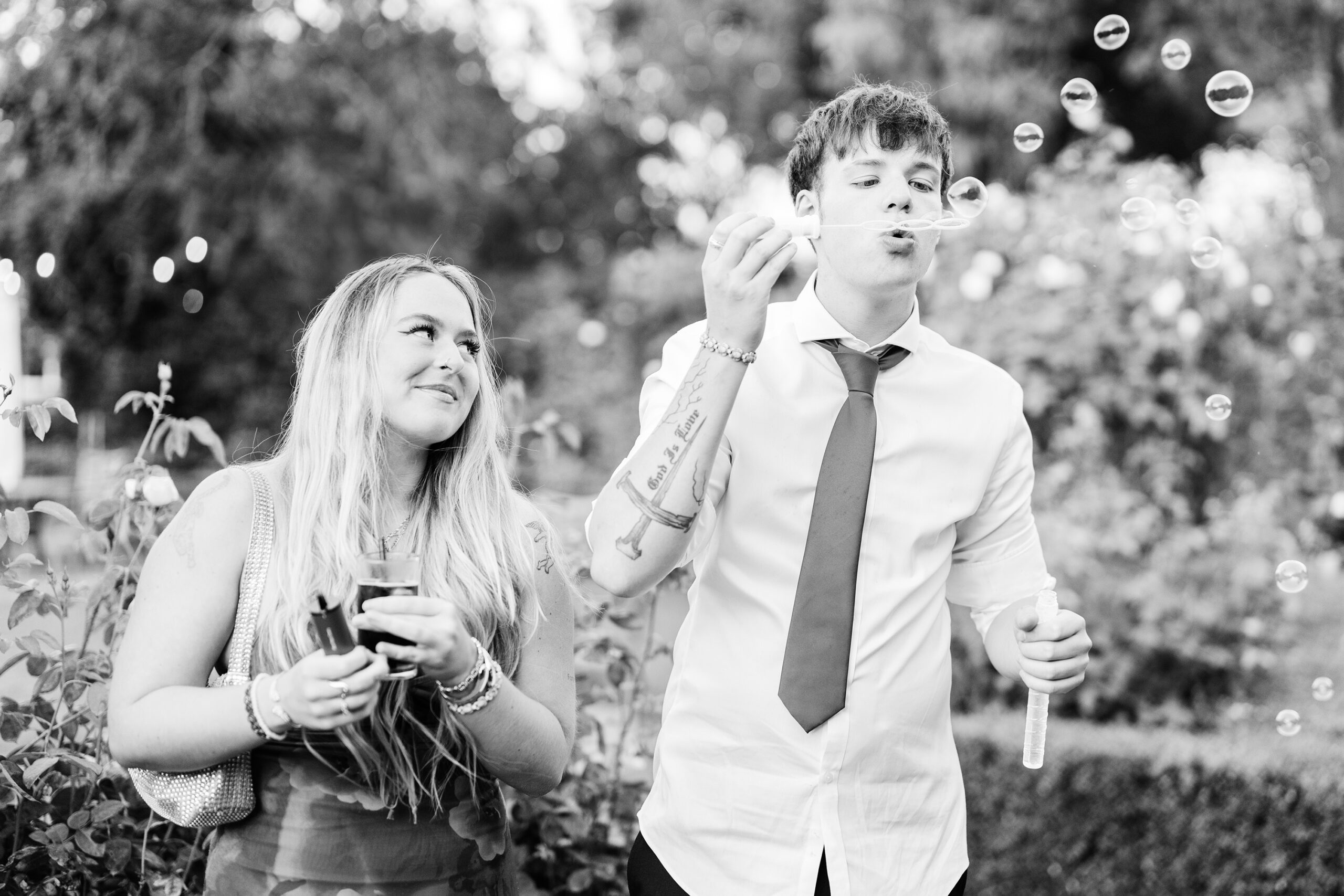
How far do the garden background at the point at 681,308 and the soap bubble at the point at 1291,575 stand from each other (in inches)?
35.4

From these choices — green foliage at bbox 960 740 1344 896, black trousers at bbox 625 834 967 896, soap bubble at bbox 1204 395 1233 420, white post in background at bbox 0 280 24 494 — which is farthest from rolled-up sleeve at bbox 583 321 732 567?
white post in background at bbox 0 280 24 494

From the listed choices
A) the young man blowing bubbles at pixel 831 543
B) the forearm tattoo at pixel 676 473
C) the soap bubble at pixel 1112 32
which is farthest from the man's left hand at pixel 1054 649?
the soap bubble at pixel 1112 32

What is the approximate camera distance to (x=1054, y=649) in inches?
77.8

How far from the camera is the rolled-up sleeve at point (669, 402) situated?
6.70 feet

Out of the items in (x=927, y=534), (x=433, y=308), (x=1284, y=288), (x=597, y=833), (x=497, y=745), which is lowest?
(x=597, y=833)

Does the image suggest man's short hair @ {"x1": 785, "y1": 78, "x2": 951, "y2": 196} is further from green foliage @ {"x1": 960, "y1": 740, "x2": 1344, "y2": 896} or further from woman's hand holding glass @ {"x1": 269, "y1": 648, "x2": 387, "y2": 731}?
green foliage @ {"x1": 960, "y1": 740, "x2": 1344, "y2": 896}

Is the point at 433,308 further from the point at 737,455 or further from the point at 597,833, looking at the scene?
the point at 597,833

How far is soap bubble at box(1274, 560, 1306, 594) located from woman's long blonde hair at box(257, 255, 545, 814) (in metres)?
2.41

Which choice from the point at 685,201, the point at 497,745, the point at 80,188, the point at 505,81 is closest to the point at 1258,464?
the point at 497,745

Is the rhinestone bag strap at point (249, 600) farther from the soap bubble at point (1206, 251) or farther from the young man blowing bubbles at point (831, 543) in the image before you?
the soap bubble at point (1206, 251)

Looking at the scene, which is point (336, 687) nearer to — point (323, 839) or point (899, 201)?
point (323, 839)

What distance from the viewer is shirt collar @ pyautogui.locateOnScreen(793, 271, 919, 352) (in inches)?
84.5

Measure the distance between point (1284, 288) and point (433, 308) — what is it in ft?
17.6

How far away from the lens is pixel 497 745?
188cm
